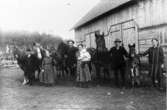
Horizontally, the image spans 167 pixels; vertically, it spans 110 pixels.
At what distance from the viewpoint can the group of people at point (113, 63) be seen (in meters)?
6.45

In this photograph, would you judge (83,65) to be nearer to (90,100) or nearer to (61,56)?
(61,56)

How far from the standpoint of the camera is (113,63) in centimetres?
730

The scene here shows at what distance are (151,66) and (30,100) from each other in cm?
412

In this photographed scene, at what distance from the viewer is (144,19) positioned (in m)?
7.82

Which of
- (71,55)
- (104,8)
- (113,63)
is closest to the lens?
(113,63)

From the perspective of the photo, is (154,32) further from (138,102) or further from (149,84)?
(138,102)

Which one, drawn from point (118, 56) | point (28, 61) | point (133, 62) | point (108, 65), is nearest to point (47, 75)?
point (28, 61)

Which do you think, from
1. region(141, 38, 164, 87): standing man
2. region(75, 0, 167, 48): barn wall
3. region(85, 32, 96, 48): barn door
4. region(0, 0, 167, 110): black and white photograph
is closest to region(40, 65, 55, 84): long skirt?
region(0, 0, 167, 110): black and white photograph

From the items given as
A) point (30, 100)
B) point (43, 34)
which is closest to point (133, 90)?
point (30, 100)

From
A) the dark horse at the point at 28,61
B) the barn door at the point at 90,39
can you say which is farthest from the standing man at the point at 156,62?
the barn door at the point at 90,39

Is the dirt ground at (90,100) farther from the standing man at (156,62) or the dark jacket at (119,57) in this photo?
the dark jacket at (119,57)

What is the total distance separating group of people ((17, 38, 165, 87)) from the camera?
21.2 feet

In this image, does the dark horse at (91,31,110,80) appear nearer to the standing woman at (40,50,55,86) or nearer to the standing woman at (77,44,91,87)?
the standing woman at (77,44,91,87)

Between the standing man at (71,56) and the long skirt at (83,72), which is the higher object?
the standing man at (71,56)
